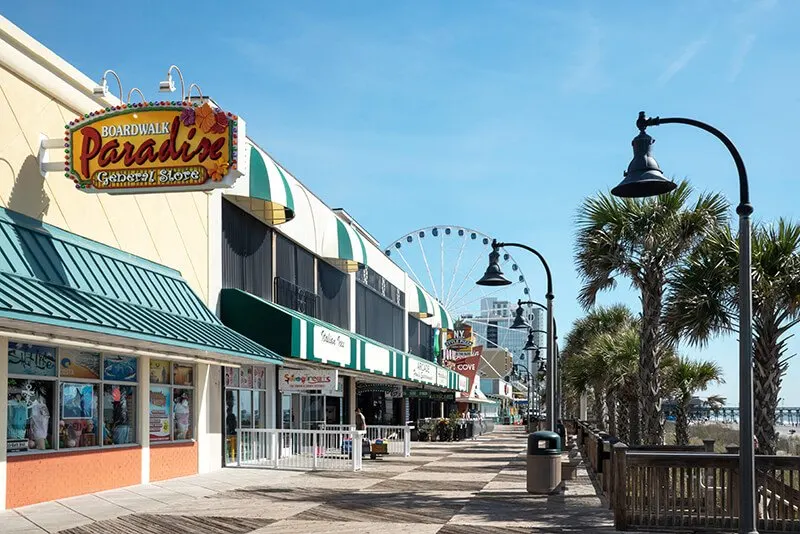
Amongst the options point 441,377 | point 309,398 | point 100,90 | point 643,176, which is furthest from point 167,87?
point 441,377

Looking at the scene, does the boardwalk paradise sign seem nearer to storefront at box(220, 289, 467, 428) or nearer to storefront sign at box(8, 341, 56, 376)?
storefront sign at box(8, 341, 56, 376)

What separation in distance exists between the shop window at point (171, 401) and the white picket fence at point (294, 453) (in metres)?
2.48

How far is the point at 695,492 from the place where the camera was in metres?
12.7

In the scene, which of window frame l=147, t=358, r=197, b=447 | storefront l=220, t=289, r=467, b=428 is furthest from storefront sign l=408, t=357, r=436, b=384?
window frame l=147, t=358, r=197, b=447

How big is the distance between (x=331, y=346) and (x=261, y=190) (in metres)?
4.93

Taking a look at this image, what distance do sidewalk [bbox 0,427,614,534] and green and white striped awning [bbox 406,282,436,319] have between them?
2703 cm

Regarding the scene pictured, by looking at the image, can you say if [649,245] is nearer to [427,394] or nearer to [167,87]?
[167,87]

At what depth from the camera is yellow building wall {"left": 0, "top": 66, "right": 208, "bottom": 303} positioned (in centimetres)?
1498

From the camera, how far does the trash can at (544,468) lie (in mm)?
17609

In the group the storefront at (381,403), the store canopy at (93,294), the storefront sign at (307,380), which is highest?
the store canopy at (93,294)

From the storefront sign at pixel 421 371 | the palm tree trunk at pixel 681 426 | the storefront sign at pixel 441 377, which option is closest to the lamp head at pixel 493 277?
the palm tree trunk at pixel 681 426

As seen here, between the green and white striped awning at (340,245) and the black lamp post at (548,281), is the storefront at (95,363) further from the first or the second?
the green and white striped awning at (340,245)

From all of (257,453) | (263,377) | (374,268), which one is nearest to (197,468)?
(257,453)

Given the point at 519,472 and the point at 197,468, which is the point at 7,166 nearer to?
the point at 197,468
